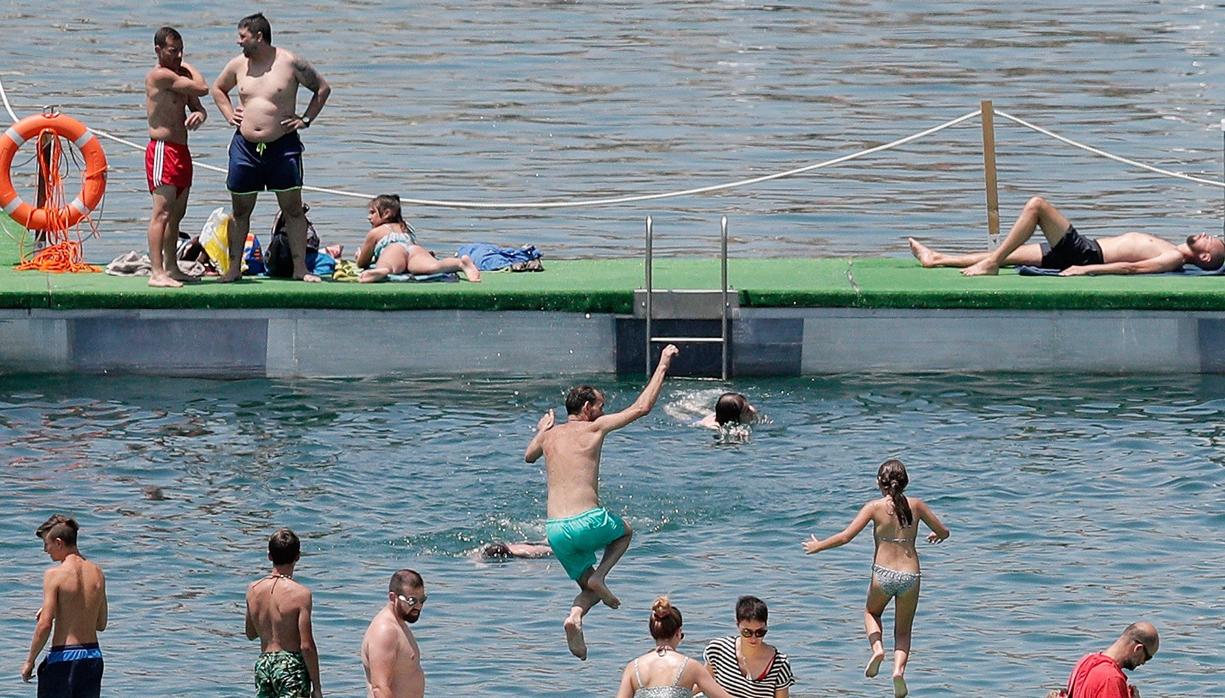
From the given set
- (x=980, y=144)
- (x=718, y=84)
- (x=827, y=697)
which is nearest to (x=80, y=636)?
(x=827, y=697)

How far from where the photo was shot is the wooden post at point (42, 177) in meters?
18.5

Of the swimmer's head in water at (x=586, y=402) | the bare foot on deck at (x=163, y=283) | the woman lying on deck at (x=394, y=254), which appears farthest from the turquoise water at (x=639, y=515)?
the swimmer's head in water at (x=586, y=402)

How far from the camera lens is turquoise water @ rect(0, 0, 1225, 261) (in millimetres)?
26656

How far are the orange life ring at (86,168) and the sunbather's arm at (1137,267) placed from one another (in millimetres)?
8412

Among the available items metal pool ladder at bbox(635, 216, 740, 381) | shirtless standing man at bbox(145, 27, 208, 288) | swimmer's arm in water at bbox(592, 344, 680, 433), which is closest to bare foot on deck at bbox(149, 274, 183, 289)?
shirtless standing man at bbox(145, 27, 208, 288)

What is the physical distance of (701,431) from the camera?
53.6ft

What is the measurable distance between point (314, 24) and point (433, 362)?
82.8 ft

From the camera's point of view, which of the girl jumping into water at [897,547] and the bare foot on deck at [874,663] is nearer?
the bare foot on deck at [874,663]

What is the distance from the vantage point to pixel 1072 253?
18.2m

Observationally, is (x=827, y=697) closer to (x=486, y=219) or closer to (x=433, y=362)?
(x=433, y=362)

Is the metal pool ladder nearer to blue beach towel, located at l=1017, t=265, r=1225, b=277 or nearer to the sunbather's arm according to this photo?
blue beach towel, located at l=1017, t=265, r=1225, b=277

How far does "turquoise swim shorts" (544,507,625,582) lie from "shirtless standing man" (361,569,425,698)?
211 cm

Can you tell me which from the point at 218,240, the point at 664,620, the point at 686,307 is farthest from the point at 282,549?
the point at 218,240

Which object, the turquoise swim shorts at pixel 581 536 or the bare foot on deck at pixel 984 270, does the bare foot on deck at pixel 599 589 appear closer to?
the turquoise swim shorts at pixel 581 536
